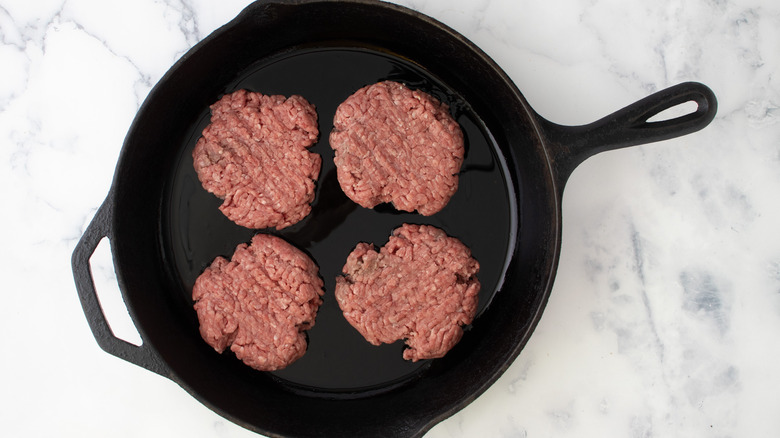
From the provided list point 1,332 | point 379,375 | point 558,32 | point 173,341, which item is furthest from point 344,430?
point 558,32

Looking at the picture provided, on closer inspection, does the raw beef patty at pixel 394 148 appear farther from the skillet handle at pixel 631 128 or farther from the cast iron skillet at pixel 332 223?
the skillet handle at pixel 631 128

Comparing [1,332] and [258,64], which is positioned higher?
[258,64]

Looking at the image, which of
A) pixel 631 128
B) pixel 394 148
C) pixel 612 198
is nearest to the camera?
pixel 631 128

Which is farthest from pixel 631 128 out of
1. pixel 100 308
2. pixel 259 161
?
pixel 100 308

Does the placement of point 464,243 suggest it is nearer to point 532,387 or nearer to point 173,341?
point 532,387

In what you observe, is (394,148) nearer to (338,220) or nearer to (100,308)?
(338,220)
